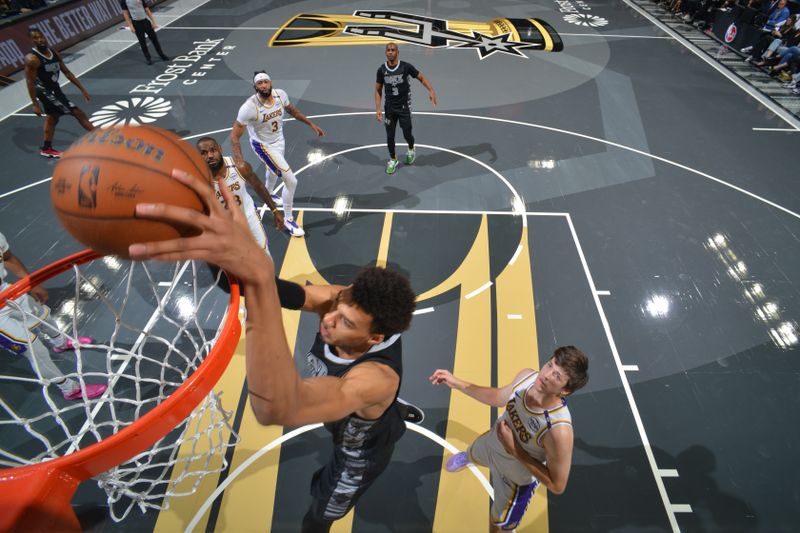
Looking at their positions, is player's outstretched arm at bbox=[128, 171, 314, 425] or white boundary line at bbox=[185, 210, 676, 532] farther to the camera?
white boundary line at bbox=[185, 210, 676, 532]

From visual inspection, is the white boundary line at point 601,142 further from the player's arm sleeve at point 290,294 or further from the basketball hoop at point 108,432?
the player's arm sleeve at point 290,294

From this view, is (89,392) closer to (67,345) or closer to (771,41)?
(67,345)

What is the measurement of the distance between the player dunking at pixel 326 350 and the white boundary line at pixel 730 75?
32.9 ft

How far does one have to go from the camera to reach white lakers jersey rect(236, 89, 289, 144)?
17.3ft

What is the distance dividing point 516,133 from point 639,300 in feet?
13.8

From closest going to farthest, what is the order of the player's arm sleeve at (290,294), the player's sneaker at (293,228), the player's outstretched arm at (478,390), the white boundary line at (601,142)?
the player's arm sleeve at (290,294) → the player's outstretched arm at (478,390) → the player's sneaker at (293,228) → the white boundary line at (601,142)

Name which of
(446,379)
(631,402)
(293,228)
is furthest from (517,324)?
(293,228)

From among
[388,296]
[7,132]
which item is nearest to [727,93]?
[388,296]

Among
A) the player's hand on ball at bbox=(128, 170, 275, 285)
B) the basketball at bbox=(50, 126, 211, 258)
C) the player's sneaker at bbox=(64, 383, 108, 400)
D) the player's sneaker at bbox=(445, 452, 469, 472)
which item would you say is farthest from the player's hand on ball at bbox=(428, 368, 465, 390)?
the player's sneaker at bbox=(64, 383, 108, 400)

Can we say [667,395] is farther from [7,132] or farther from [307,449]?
[7,132]

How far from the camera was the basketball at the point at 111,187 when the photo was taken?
149 cm

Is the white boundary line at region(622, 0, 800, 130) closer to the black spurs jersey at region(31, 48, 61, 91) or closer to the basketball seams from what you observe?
the basketball seams

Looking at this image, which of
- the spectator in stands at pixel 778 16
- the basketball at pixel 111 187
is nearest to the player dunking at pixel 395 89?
the basketball at pixel 111 187

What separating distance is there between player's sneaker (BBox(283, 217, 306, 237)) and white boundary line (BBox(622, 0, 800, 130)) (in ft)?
30.6
